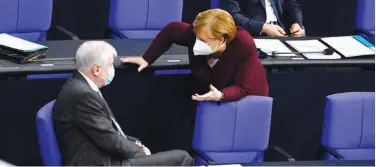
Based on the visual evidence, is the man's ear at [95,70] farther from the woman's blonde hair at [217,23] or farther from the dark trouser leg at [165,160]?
the woman's blonde hair at [217,23]

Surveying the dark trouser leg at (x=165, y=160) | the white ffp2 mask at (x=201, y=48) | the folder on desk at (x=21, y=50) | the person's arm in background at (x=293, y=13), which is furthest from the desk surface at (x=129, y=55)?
the person's arm in background at (x=293, y=13)

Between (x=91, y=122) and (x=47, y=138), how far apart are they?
0.58 feet

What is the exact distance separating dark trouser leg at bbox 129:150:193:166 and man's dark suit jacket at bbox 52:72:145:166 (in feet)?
0.38

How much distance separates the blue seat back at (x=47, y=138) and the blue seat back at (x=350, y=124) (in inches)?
46.4

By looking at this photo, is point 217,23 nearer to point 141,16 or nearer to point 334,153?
point 334,153

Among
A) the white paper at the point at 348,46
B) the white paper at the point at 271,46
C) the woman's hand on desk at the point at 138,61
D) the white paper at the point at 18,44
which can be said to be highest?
the white paper at the point at 348,46

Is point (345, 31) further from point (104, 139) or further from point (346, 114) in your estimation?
point (104, 139)

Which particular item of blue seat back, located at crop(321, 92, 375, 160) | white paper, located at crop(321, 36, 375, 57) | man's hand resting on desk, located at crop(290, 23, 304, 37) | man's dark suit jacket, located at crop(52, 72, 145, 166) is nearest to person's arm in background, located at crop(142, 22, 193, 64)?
man's dark suit jacket, located at crop(52, 72, 145, 166)

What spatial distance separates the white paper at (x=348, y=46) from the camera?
4.30 metres

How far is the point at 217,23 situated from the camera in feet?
12.1

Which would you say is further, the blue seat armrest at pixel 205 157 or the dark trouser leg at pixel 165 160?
the blue seat armrest at pixel 205 157

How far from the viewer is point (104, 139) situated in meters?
3.36

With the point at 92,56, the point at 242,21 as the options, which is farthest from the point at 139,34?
the point at 92,56

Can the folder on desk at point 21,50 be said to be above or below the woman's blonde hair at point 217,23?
below
